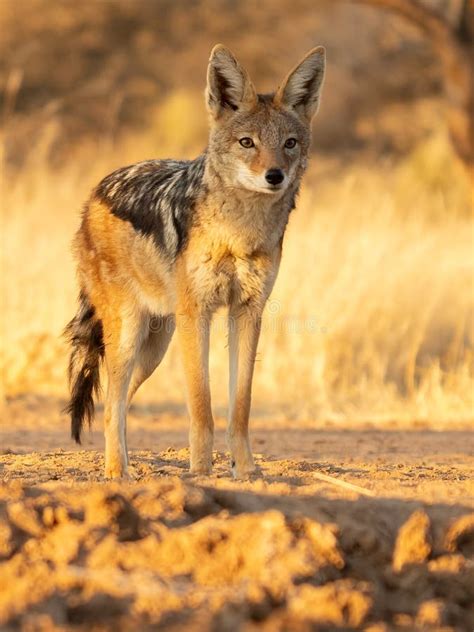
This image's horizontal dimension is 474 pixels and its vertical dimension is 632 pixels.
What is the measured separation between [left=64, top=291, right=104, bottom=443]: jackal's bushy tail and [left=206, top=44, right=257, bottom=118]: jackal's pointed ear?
134cm

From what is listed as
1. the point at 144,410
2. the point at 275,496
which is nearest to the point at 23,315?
the point at 144,410

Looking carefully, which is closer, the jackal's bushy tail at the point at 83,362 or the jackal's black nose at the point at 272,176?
the jackal's black nose at the point at 272,176

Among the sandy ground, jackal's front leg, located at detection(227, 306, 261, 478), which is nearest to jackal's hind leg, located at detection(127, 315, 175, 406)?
jackal's front leg, located at detection(227, 306, 261, 478)

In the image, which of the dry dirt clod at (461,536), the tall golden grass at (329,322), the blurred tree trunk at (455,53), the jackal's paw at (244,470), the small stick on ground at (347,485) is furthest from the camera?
the blurred tree trunk at (455,53)

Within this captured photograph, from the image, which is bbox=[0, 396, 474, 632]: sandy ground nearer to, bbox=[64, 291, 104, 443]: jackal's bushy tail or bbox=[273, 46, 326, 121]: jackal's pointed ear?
bbox=[64, 291, 104, 443]: jackal's bushy tail

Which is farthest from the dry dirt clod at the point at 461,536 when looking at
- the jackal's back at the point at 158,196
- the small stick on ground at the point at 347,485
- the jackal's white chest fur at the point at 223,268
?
the jackal's back at the point at 158,196

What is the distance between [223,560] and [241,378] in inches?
76.5

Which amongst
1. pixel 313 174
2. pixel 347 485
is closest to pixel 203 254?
pixel 347 485

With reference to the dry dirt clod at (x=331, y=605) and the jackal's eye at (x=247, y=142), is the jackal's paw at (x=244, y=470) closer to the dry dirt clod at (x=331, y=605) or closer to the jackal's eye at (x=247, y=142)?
the jackal's eye at (x=247, y=142)

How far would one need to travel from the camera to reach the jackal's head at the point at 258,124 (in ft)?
18.5

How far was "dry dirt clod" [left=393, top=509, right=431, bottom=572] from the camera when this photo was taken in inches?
158

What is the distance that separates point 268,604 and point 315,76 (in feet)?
10.8

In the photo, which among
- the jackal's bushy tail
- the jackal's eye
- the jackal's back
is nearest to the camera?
the jackal's eye

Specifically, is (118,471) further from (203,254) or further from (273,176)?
(273,176)
